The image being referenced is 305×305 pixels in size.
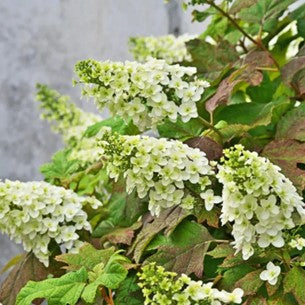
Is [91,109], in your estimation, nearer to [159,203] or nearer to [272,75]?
[272,75]

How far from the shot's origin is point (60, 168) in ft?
3.92

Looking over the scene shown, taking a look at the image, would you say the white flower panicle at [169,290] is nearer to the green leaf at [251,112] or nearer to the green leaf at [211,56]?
the green leaf at [251,112]

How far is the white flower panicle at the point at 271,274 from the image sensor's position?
76 centimetres

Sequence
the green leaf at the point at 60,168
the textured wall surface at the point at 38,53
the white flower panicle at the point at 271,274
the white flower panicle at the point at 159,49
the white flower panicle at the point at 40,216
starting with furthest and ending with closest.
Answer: the textured wall surface at the point at 38,53, the white flower panicle at the point at 159,49, the green leaf at the point at 60,168, the white flower panicle at the point at 40,216, the white flower panicle at the point at 271,274

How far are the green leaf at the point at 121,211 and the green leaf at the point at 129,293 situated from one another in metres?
0.14

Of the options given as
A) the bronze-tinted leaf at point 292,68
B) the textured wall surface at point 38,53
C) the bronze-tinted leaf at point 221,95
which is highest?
the textured wall surface at point 38,53

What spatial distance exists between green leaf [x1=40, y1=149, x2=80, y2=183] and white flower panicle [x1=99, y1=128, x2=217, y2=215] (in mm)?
358

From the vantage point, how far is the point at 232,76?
3.37ft

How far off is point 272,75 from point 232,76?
239 millimetres

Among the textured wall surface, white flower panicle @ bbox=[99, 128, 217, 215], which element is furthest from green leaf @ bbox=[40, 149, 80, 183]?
the textured wall surface

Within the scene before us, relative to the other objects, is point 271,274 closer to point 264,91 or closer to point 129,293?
point 129,293

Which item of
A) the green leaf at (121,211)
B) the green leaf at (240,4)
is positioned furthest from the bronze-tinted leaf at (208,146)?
the green leaf at (240,4)

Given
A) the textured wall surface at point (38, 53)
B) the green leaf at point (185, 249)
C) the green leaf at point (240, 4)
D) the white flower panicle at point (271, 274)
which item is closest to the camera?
the white flower panicle at point (271, 274)

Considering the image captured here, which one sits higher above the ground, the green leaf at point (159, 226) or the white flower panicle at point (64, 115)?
the white flower panicle at point (64, 115)
